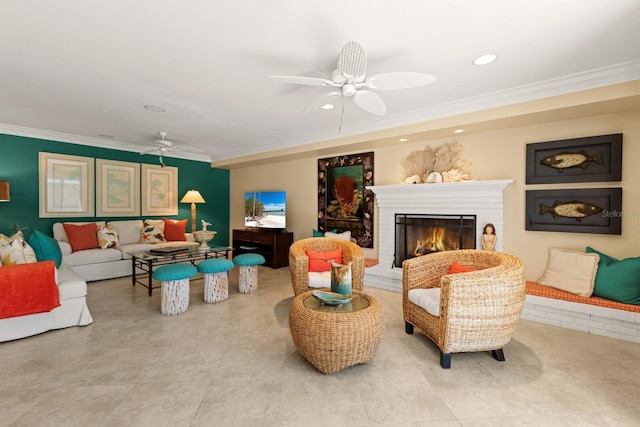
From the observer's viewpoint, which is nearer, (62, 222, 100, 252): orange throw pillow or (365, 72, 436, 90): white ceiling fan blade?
(365, 72, 436, 90): white ceiling fan blade

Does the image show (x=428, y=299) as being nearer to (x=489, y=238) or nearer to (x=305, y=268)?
(x=305, y=268)

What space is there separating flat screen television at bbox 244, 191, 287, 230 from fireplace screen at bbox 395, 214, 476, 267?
2310 millimetres

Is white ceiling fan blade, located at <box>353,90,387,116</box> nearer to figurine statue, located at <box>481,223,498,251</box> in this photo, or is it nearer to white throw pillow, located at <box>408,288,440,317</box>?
white throw pillow, located at <box>408,288,440,317</box>

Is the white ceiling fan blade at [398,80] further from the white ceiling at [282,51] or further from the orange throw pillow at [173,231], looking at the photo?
the orange throw pillow at [173,231]

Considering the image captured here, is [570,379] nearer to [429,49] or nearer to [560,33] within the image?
[560,33]

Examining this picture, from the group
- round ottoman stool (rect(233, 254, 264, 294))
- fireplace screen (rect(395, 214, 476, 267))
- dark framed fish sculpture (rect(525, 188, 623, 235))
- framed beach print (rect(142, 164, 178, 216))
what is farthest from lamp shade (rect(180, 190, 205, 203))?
dark framed fish sculpture (rect(525, 188, 623, 235))

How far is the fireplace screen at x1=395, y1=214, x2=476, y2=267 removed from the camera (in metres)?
3.97

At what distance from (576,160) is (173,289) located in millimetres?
4542

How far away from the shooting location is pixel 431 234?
14.2 ft

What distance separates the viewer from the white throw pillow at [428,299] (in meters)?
2.39

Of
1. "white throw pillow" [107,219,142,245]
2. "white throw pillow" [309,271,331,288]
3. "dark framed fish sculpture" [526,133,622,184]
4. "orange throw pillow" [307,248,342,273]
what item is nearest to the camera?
"dark framed fish sculpture" [526,133,622,184]

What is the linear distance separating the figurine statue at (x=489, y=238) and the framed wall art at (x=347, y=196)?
1.67 metres

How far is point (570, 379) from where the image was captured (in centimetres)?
210

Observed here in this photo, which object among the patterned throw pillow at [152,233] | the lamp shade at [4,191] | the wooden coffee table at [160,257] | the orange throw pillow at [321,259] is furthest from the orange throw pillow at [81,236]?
the orange throw pillow at [321,259]
